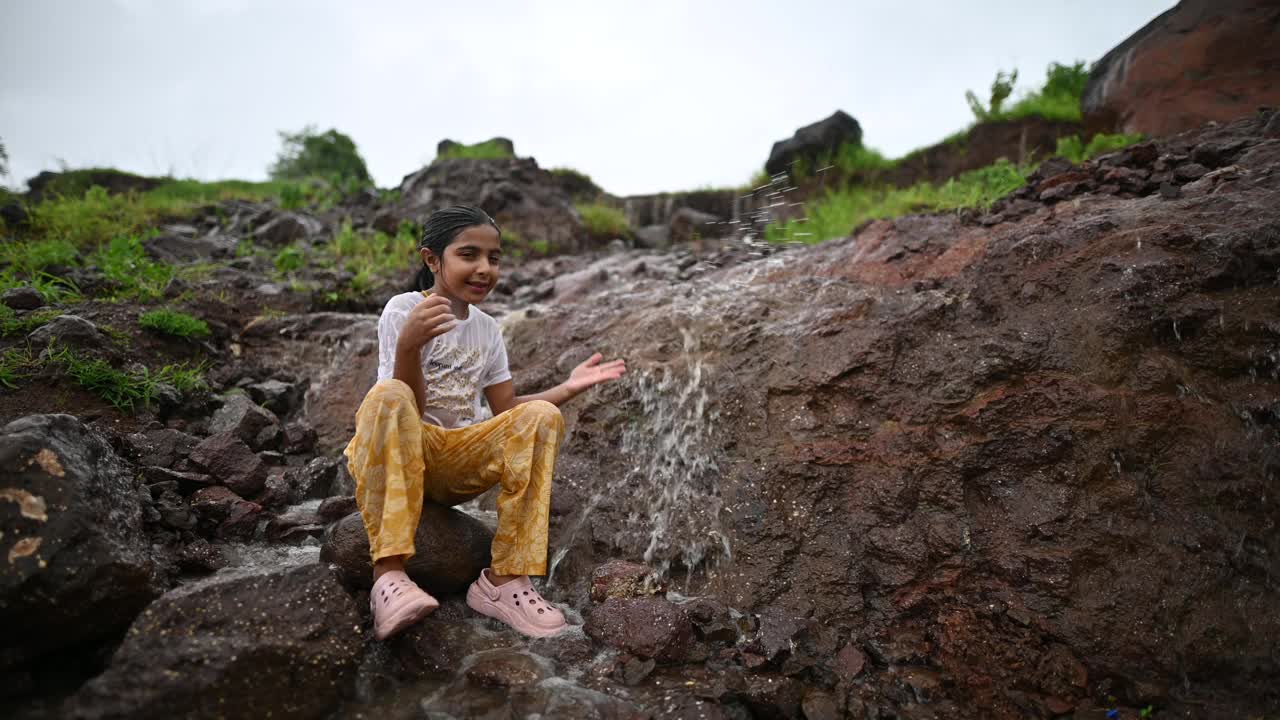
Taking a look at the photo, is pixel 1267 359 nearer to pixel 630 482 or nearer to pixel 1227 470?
pixel 1227 470

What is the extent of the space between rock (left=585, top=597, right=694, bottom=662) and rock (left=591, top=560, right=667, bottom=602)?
182 mm

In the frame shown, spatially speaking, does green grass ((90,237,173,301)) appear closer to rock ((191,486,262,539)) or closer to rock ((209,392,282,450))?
rock ((209,392,282,450))

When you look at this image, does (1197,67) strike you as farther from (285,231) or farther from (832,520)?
(285,231)

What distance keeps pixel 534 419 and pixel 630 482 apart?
98 cm

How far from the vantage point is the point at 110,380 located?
383 centimetres

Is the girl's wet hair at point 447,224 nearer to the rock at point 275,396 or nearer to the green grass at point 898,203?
the rock at point 275,396

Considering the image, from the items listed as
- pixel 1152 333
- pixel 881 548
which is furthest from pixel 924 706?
pixel 1152 333

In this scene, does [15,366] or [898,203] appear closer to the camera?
[15,366]

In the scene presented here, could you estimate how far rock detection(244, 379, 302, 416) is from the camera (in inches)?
186

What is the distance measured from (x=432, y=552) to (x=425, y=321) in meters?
1.04

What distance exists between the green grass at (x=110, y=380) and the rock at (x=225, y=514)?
3.70 feet

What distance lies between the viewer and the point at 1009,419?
9.36 feet

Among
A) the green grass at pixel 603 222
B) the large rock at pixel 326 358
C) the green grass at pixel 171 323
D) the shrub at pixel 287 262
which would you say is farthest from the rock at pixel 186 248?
the green grass at pixel 603 222

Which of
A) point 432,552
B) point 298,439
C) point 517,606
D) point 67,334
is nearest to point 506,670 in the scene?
point 517,606
